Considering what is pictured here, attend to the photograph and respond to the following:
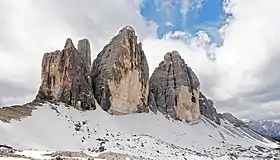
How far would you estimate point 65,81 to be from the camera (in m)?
89.7

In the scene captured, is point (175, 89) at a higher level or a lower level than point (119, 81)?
higher

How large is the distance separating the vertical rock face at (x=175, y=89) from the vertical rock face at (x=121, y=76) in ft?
38.1

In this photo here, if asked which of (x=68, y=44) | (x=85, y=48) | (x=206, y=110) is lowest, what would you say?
(x=206, y=110)

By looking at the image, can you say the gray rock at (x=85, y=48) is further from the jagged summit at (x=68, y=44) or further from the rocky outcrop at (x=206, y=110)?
the rocky outcrop at (x=206, y=110)

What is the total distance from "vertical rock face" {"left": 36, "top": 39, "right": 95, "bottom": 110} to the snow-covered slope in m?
3.22

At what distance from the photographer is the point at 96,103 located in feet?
310

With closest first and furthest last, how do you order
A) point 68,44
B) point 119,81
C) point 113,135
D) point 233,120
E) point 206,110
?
1. point 113,135
2. point 68,44
3. point 119,81
4. point 206,110
5. point 233,120

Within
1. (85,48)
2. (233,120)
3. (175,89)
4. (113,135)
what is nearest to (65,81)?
(113,135)

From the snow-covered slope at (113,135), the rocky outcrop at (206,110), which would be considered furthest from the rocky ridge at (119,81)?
the rocky outcrop at (206,110)

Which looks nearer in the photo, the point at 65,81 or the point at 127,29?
the point at 65,81

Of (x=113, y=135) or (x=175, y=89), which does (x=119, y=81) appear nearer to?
(x=113, y=135)

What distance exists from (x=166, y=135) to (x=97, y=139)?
85.0 ft

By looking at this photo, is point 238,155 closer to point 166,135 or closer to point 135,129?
point 166,135

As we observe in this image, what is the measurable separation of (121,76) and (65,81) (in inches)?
635
